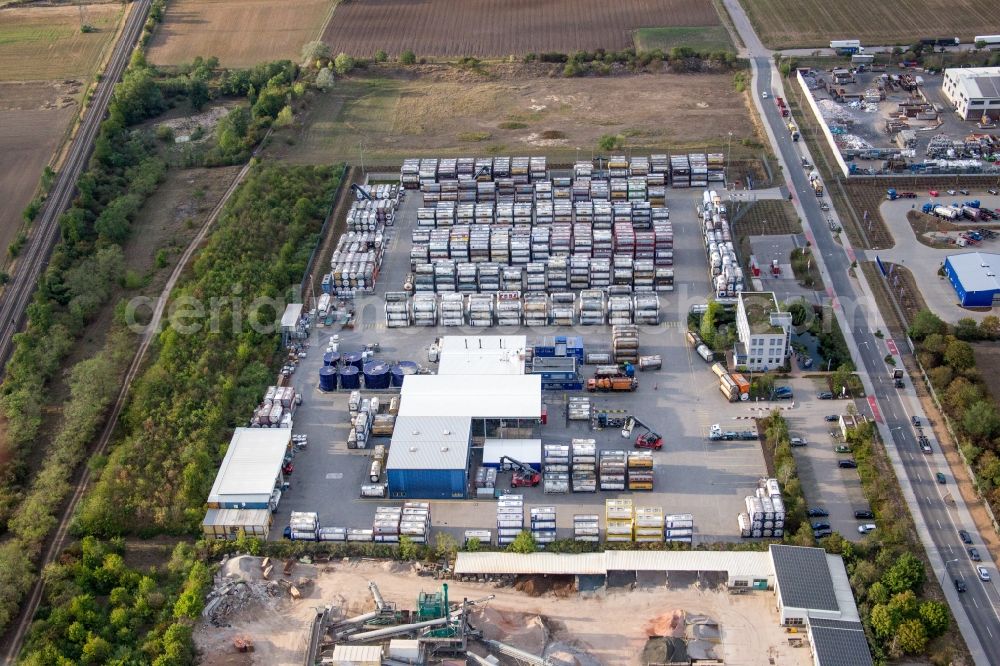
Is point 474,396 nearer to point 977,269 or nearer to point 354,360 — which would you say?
point 354,360

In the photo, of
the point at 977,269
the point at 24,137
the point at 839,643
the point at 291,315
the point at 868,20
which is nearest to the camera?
the point at 839,643

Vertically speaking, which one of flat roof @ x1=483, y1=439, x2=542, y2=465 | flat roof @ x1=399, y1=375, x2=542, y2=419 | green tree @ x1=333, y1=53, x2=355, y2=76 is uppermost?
green tree @ x1=333, y1=53, x2=355, y2=76

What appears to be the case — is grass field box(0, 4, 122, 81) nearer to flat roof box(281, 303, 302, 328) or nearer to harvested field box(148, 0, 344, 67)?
harvested field box(148, 0, 344, 67)

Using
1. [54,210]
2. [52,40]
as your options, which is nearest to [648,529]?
[54,210]

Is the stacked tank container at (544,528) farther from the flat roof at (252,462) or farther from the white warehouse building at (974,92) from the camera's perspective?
the white warehouse building at (974,92)

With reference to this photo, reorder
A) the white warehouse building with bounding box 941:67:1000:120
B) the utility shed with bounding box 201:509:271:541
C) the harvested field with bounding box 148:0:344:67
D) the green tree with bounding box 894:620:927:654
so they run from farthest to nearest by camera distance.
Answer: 1. the harvested field with bounding box 148:0:344:67
2. the white warehouse building with bounding box 941:67:1000:120
3. the utility shed with bounding box 201:509:271:541
4. the green tree with bounding box 894:620:927:654

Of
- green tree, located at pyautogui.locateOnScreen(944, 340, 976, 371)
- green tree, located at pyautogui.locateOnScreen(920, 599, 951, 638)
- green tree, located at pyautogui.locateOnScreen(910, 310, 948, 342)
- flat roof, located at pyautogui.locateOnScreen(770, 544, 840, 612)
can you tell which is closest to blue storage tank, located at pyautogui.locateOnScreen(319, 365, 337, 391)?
flat roof, located at pyautogui.locateOnScreen(770, 544, 840, 612)

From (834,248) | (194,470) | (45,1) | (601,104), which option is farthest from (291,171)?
(45,1)
